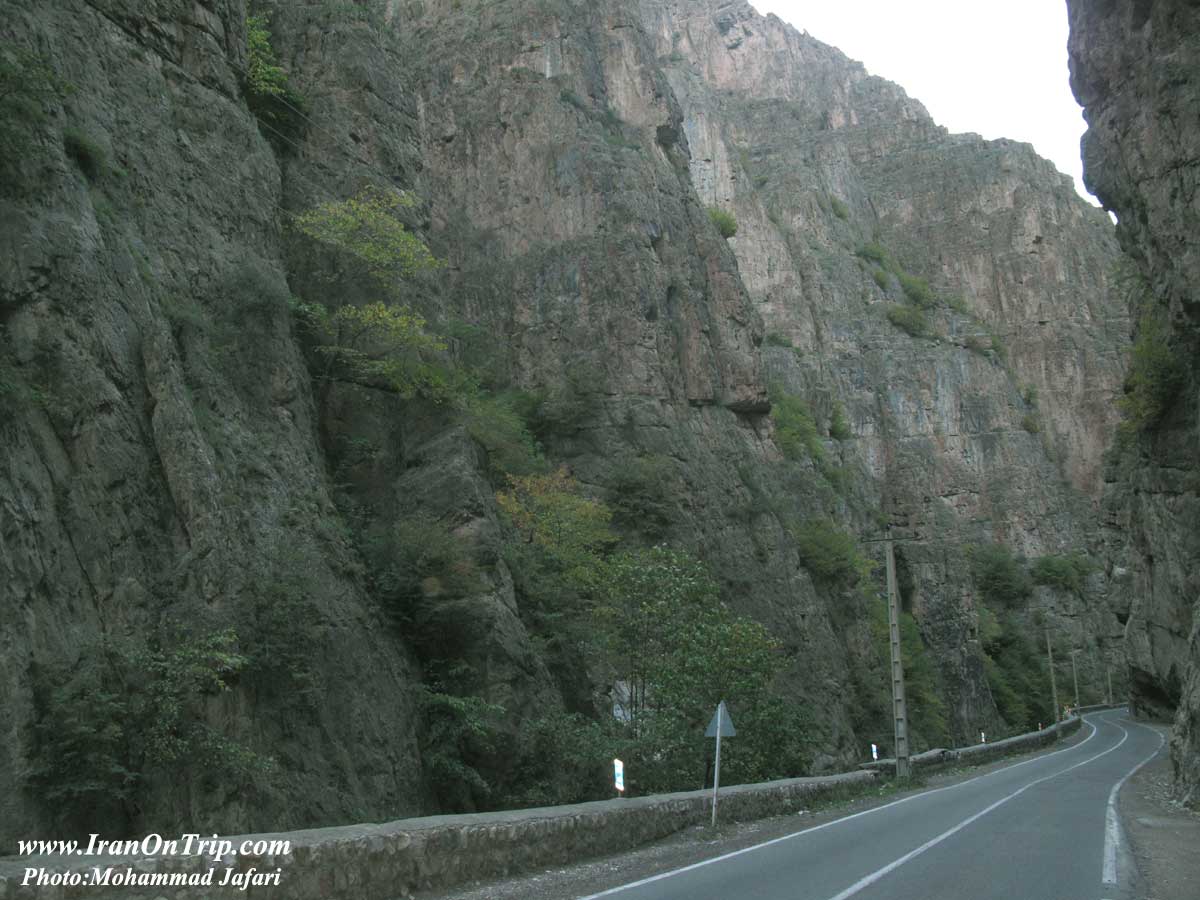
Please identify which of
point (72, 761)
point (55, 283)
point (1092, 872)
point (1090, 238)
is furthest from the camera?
point (1090, 238)

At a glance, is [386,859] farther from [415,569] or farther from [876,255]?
[876,255]

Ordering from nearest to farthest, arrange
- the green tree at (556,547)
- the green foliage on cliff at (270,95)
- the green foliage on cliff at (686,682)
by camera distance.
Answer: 1. the green foliage on cliff at (686,682)
2. the green tree at (556,547)
3. the green foliage on cliff at (270,95)

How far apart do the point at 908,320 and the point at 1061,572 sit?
93.0 feet

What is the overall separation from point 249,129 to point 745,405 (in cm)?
2865

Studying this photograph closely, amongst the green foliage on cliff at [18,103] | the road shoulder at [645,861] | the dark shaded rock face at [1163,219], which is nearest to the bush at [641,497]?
the dark shaded rock face at [1163,219]

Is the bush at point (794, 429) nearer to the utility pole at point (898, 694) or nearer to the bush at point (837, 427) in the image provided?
the bush at point (837, 427)

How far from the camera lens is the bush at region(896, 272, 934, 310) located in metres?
108

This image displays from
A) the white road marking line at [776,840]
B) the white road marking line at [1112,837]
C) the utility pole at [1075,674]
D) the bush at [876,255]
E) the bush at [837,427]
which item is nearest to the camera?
the white road marking line at [776,840]

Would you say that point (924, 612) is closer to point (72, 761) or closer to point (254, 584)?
point (254, 584)

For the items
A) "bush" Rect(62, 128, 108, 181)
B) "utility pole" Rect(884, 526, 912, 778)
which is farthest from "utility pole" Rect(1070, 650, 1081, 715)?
"bush" Rect(62, 128, 108, 181)

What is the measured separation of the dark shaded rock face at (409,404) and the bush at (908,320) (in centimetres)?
164

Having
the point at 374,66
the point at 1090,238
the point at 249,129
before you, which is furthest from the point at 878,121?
the point at 249,129

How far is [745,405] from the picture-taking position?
A: 48562 mm

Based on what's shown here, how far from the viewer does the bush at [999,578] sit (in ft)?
294
